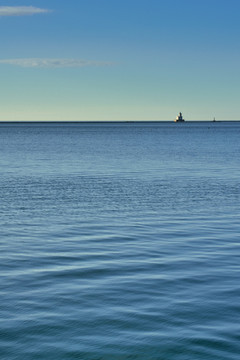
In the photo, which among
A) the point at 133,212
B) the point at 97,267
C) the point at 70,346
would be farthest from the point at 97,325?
the point at 133,212

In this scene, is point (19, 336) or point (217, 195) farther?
point (217, 195)

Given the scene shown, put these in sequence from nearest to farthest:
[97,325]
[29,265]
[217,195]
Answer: [97,325]
[29,265]
[217,195]

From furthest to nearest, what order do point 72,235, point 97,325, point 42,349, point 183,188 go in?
point 183,188
point 72,235
point 97,325
point 42,349

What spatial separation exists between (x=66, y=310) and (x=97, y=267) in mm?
4384

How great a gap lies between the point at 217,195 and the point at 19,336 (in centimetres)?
2719

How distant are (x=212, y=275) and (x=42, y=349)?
23.7 ft

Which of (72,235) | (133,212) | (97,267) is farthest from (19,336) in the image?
(133,212)

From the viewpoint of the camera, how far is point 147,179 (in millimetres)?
50406

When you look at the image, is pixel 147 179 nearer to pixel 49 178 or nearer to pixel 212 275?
pixel 49 178

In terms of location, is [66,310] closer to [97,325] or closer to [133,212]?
[97,325]

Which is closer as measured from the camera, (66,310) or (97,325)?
(97,325)

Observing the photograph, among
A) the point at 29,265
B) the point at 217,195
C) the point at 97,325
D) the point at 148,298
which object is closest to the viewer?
the point at 97,325

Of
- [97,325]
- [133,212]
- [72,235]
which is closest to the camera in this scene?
[97,325]

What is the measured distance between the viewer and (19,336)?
12.7m
